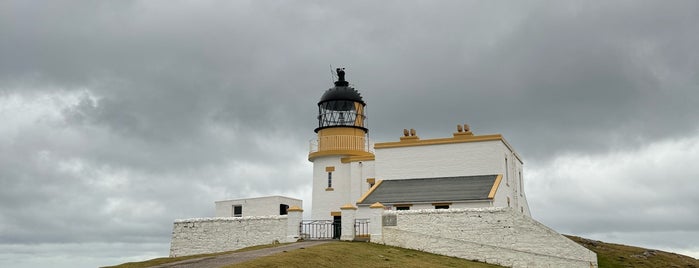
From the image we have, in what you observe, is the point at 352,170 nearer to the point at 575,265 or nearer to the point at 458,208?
the point at 458,208

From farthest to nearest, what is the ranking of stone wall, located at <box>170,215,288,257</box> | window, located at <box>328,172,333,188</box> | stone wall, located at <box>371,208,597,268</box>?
window, located at <box>328,172,333,188</box>, stone wall, located at <box>170,215,288,257</box>, stone wall, located at <box>371,208,597,268</box>

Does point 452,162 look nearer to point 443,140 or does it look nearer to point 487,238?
point 443,140

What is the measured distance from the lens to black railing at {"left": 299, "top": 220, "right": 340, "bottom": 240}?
106 feet

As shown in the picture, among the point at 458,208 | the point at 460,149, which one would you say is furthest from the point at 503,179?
the point at 458,208

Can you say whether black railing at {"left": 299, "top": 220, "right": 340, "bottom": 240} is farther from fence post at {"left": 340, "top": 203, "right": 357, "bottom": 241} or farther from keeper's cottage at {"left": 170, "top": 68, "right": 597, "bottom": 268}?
fence post at {"left": 340, "top": 203, "right": 357, "bottom": 241}

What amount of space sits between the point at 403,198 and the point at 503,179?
5.63m

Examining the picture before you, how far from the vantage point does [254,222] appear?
106 ft

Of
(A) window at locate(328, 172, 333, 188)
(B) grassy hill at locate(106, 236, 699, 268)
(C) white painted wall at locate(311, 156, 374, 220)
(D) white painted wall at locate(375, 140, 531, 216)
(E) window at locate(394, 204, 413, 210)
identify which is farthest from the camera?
(A) window at locate(328, 172, 333, 188)

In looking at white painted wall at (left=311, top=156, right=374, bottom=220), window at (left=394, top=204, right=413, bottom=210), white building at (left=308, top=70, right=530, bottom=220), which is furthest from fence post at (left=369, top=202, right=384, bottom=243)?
white painted wall at (left=311, top=156, right=374, bottom=220)

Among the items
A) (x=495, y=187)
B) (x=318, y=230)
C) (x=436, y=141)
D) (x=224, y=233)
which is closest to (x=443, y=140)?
(x=436, y=141)

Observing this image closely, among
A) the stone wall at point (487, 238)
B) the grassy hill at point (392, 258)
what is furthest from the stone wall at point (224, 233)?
the stone wall at point (487, 238)

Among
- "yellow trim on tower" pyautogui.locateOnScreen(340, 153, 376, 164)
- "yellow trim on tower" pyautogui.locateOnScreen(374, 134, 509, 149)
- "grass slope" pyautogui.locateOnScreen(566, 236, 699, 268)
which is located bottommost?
"grass slope" pyautogui.locateOnScreen(566, 236, 699, 268)

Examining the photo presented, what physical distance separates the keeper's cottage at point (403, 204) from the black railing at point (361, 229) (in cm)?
4

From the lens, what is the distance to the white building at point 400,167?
1314 inches
